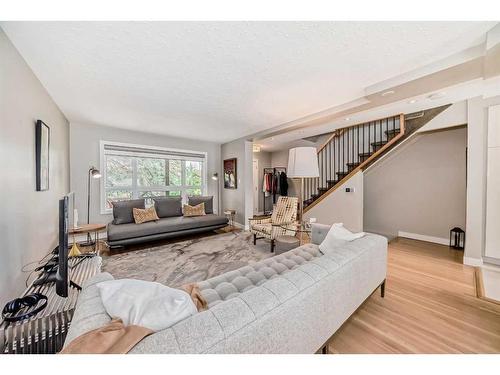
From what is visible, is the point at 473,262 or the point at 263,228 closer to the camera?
the point at 473,262

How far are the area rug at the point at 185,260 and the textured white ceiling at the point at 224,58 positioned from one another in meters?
2.32

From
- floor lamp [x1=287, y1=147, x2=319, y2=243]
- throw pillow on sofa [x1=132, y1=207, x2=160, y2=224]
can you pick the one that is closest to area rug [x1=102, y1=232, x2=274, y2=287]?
throw pillow on sofa [x1=132, y1=207, x2=160, y2=224]

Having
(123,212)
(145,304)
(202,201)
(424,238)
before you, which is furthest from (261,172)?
(145,304)

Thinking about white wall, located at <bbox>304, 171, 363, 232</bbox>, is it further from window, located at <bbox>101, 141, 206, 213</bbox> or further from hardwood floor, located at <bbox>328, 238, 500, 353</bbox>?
window, located at <bbox>101, 141, 206, 213</bbox>

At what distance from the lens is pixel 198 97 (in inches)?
103

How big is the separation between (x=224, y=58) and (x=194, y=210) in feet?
11.4

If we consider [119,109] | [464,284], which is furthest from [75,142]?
[464,284]

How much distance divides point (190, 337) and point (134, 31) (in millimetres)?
1942

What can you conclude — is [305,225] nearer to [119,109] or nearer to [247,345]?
[247,345]

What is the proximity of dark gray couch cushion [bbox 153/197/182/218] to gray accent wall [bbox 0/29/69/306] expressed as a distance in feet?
6.33

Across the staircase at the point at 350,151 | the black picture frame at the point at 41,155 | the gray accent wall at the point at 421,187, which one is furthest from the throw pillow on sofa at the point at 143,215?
the gray accent wall at the point at 421,187

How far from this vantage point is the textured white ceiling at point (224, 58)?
144 cm

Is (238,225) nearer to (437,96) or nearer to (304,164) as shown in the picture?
(304,164)

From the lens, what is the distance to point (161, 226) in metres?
3.77
